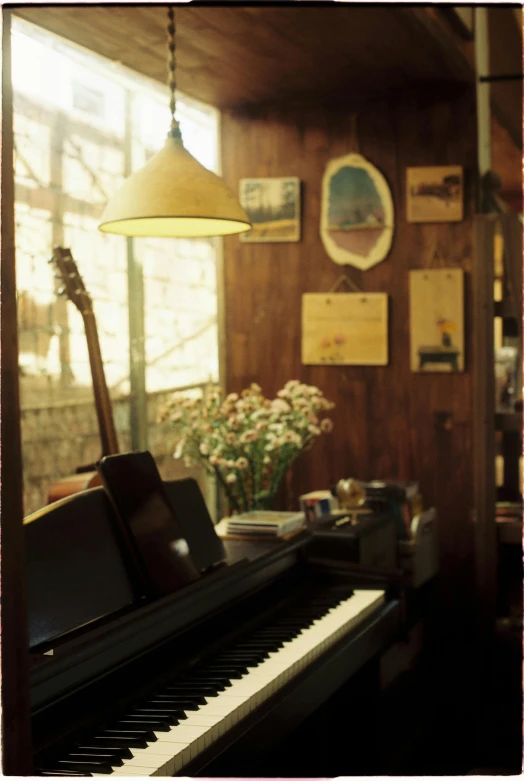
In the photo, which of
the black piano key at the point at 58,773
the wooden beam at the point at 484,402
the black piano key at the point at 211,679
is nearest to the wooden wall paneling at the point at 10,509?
the black piano key at the point at 58,773

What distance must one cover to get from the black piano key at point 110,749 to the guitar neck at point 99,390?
1.25 metres

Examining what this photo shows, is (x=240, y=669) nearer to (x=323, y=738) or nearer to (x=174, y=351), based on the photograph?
(x=323, y=738)

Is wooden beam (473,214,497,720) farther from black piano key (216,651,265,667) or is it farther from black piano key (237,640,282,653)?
black piano key (216,651,265,667)

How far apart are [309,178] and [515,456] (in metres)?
1.62

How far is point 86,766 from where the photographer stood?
1.55 meters

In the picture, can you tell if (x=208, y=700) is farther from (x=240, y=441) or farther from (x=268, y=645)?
(x=240, y=441)

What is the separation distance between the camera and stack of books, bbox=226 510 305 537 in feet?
9.59

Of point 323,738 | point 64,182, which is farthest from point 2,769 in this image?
point 64,182

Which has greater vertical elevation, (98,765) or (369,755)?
(98,765)

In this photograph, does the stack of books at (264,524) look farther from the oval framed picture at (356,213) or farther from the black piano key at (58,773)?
the oval framed picture at (356,213)

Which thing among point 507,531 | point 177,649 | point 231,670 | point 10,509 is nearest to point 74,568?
point 177,649

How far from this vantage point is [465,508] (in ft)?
14.0

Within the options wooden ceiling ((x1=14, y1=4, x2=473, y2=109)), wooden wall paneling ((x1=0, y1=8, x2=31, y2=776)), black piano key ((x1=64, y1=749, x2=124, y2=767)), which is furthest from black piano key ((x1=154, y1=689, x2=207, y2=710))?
wooden ceiling ((x1=14, y1=4, x2=473, y2=109))

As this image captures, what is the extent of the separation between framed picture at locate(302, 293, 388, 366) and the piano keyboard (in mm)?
1927
